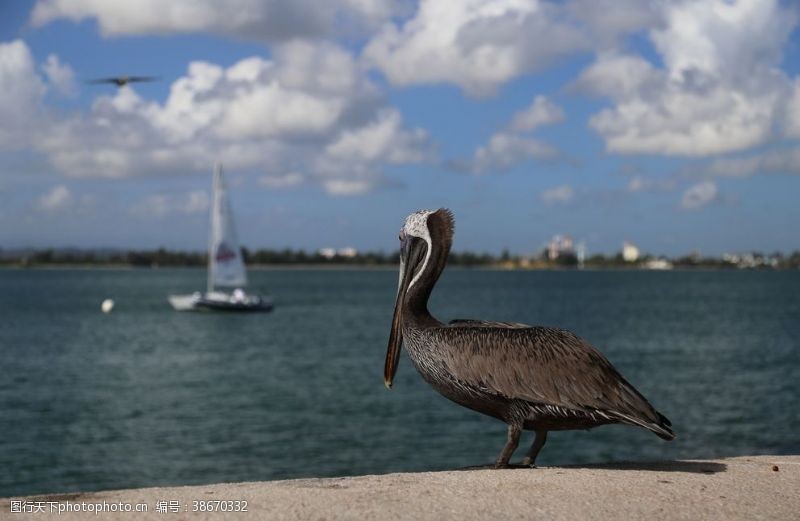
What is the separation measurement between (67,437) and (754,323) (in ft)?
152

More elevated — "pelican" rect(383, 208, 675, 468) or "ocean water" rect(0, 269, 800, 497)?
"pelican" rect(383, 208, 675, 468)

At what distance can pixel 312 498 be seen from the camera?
16.3 feet

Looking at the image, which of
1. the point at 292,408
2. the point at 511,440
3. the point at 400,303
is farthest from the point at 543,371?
the point at 292,408

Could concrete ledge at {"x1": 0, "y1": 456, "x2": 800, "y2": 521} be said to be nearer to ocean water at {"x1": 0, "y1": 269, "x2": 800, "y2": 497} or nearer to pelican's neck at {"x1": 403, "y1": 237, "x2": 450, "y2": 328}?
pelican's neck at {"x1": 403, "y1": 237, "x2": 450, "y2": 328}

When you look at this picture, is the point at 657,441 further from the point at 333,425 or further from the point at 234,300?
the point at 234,300

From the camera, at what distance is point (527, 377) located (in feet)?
18.7

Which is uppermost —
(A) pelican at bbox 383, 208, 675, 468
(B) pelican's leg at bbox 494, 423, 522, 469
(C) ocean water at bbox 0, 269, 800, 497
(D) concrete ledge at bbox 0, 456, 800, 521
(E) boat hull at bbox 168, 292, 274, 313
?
(A) pelican at bbox 383, 208, 675, 468

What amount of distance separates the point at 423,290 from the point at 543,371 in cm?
101

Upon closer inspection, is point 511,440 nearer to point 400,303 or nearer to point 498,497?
point 498,497

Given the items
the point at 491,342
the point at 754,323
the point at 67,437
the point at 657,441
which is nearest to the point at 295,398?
the point at 67,437

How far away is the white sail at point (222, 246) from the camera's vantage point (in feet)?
186

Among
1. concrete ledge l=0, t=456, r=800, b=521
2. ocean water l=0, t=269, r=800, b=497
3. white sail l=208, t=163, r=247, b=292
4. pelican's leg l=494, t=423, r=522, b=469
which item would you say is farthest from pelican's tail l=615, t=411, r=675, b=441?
white sail l=208, t=163, r=247, b=292

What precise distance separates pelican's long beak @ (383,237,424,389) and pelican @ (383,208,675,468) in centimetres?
24

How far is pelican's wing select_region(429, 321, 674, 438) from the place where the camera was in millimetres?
5578
